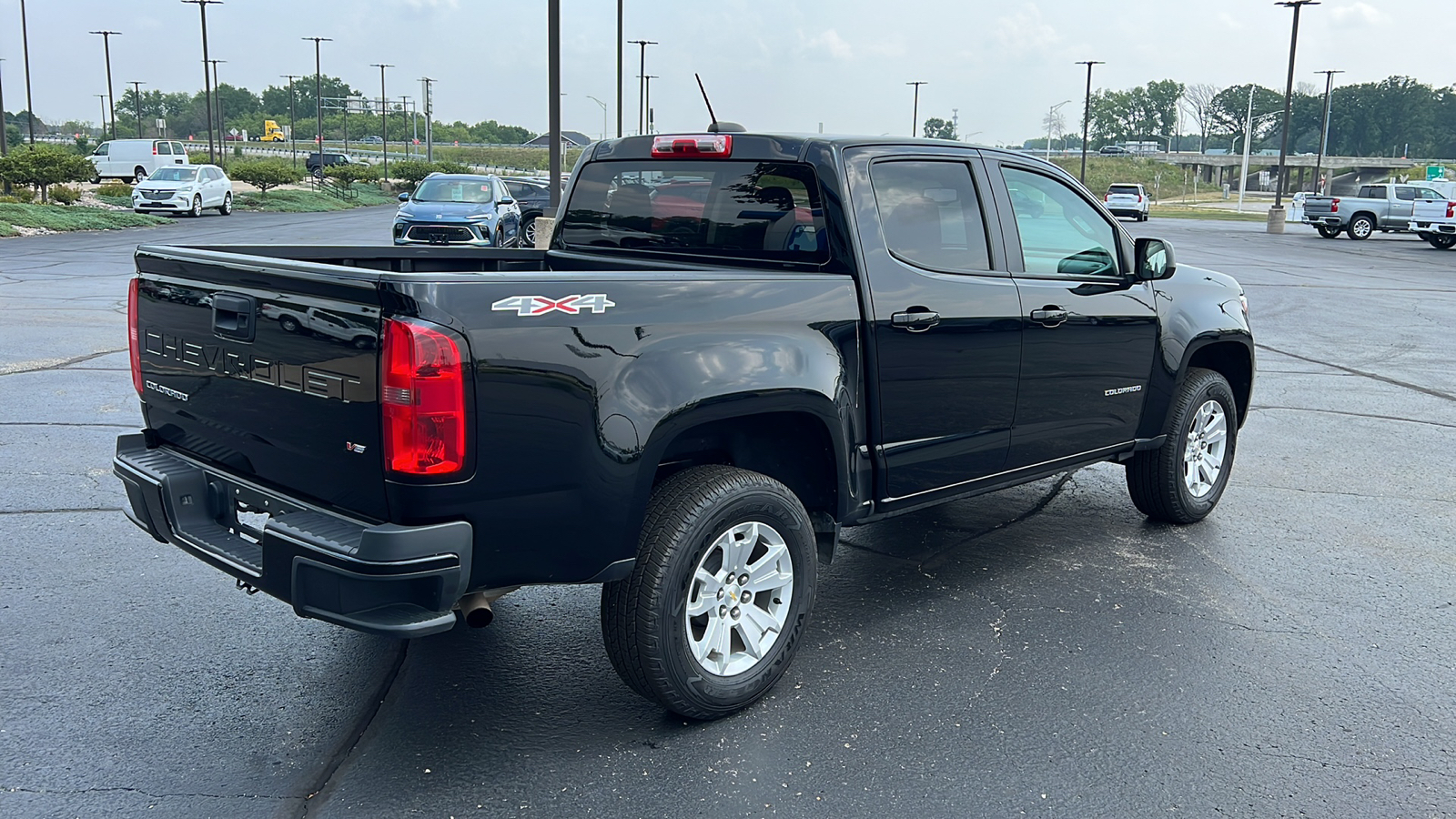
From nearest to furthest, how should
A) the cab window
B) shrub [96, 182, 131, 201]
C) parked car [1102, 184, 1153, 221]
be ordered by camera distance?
the cab window
shrub [96, 182, 131, 201]
parked car [1102, 184, 1153, 221]

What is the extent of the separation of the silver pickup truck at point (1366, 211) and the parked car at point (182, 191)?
1436 inches

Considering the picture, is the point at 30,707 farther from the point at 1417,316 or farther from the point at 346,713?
the point at 1417,316

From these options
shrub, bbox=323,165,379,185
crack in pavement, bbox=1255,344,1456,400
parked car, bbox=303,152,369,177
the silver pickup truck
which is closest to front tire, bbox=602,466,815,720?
crack in pavement, bbox=1255,344,1456,400

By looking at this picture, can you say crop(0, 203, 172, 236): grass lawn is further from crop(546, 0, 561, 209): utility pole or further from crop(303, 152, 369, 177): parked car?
crop(303, 152, 369, 177): parked car

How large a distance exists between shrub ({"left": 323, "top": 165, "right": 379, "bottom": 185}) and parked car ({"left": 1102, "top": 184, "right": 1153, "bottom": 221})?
33698mm

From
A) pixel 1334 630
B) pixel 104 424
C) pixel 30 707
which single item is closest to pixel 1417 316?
pixel 1334 630

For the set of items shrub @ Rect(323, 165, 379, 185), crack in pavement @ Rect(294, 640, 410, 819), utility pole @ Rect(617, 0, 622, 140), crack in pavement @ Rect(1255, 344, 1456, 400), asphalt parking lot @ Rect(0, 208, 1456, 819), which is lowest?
crack in pavement @ Rect(294, 640, 410, 819)

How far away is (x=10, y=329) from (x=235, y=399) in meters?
10.4

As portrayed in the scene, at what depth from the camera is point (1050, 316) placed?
4.92 m

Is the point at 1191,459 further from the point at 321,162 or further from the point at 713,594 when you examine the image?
the point at 321,162

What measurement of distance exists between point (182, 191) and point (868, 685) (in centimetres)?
3605

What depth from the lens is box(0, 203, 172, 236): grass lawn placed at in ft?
91.7

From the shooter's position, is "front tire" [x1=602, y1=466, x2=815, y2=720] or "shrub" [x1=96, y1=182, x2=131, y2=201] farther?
"shrub" [x1=96, y1=182, x2=131, y2=201]

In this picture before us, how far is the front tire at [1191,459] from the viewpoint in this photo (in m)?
5.86
